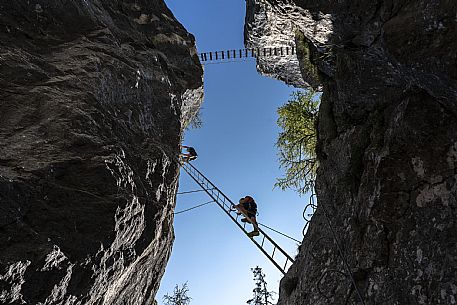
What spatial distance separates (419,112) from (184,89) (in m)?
7.48

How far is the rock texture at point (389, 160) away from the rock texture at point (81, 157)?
3706 mm

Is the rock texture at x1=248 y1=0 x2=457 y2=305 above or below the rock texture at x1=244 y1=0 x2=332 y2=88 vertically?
below

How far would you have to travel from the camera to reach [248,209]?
516 inches

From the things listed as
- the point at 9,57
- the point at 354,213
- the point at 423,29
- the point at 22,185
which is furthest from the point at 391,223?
the point at 9,57

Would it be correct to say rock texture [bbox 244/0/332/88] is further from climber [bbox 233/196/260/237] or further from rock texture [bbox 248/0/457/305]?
climber [bbox 233/196/260/237]

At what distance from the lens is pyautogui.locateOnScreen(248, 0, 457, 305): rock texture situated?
545cm

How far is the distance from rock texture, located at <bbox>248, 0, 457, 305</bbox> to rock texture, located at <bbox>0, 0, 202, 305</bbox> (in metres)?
3.71

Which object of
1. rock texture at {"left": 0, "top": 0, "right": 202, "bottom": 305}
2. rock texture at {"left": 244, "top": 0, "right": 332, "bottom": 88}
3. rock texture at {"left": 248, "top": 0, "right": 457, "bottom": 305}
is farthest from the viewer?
rock texture at {"left": 244, "top": 0, "right": 332, "bottom": 88}

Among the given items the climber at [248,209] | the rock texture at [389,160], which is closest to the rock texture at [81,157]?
the climber at [248,209]

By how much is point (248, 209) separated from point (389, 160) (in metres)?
6.81

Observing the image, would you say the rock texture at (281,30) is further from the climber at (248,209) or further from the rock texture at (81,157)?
the climber at (248,209)

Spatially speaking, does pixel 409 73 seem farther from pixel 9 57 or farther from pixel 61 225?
pixel 9 57

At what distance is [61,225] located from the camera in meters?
5.63

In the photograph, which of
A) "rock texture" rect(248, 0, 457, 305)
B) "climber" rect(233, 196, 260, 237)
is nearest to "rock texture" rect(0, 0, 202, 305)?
"climber" rect(233, 196, 260, 237)
